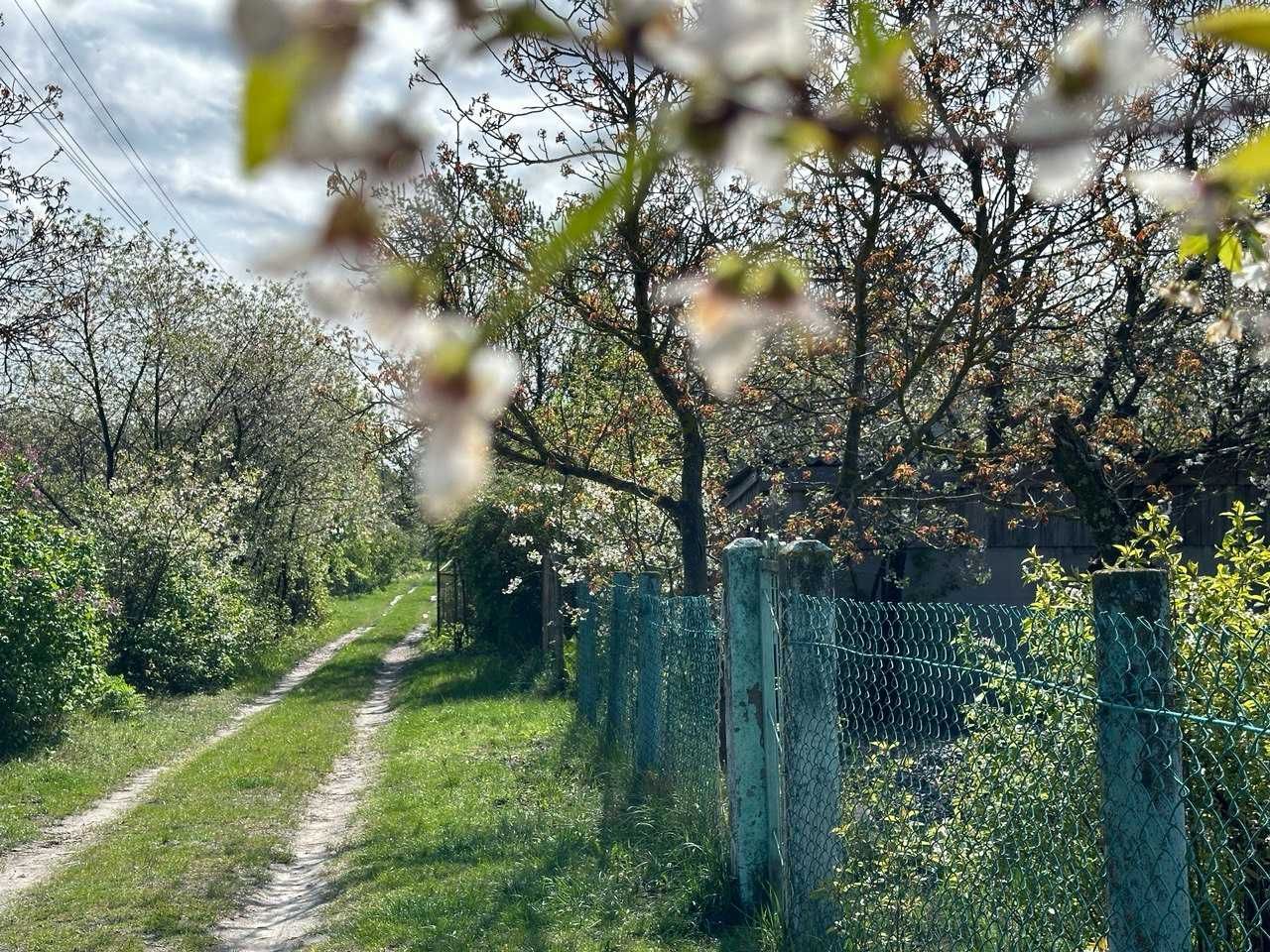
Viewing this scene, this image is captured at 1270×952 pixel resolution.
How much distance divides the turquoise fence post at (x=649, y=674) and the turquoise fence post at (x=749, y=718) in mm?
2419

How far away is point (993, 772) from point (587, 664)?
9.12 meters

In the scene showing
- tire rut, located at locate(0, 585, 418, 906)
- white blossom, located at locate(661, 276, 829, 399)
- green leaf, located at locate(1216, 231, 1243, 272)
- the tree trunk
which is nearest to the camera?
white blossom, located at locate(661, 276, 829, 399)

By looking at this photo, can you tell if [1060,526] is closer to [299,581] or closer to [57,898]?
[57,898]

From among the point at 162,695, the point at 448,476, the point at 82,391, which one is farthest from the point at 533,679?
the point at 448,476

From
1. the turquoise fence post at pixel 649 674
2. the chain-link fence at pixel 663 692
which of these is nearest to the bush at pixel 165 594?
the chain-link fence at pixel 663 692

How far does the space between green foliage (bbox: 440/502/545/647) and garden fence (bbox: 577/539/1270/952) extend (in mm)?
13940

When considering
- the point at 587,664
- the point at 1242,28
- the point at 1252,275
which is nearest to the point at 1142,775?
the point at 1252,275

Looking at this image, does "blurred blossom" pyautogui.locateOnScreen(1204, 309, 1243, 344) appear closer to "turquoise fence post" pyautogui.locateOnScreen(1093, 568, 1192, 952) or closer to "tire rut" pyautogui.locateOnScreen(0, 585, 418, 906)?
"turquoise fence post" pyautogui.locateOnScreen(1093, 568, 1192, 952)

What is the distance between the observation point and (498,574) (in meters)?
→ 20.9

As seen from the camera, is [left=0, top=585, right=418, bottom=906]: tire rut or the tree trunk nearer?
[left=0, top=585, right=418, bottom=906]: tire rut

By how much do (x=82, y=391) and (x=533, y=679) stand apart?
1206 cm

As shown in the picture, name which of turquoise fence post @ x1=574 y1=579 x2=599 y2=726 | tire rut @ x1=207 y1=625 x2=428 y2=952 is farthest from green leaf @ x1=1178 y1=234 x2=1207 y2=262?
turquoise fence post @ x1=574 y1=579 x2=599 y2=726

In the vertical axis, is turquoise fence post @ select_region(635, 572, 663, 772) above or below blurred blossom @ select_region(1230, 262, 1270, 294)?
below

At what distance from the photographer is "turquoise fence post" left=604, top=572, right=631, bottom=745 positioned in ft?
33.6
